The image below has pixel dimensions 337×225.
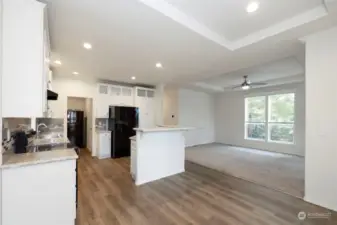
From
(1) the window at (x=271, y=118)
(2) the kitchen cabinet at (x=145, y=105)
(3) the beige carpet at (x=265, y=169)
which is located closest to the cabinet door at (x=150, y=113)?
(2) the kitchen cabinet at (x=145, y=105)

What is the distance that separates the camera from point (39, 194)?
1.81 meters

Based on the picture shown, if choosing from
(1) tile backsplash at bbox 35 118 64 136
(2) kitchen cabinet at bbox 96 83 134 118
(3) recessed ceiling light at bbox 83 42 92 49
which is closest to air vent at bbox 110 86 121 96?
(2) kitchen cabinet at bbox 96 83 134 118

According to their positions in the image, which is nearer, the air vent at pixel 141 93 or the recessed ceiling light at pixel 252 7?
the recessed ceiling light at pixel 252 7

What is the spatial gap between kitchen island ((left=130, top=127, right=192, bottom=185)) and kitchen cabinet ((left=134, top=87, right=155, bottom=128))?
2541 mm

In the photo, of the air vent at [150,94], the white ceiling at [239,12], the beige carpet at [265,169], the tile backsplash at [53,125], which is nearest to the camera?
the white ceiling at [239,12]

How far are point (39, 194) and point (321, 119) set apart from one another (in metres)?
3.85

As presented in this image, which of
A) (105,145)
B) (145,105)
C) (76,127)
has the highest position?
(145,105)

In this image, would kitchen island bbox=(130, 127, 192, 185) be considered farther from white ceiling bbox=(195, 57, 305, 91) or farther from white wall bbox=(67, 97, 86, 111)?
white wall bbox=(67, 97, 86, 111)

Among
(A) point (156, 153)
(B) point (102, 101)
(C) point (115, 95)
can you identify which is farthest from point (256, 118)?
(B) point (102, 101)

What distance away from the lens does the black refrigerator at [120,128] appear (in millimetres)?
5872

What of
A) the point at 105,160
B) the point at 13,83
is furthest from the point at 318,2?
the point at 105,160

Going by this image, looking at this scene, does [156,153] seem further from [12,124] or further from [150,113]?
[150,113]

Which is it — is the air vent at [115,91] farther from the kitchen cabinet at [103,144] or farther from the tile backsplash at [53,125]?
the tile backsplash at [53,125]

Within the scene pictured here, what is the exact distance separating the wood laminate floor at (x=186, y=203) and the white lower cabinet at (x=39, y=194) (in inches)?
20.4
